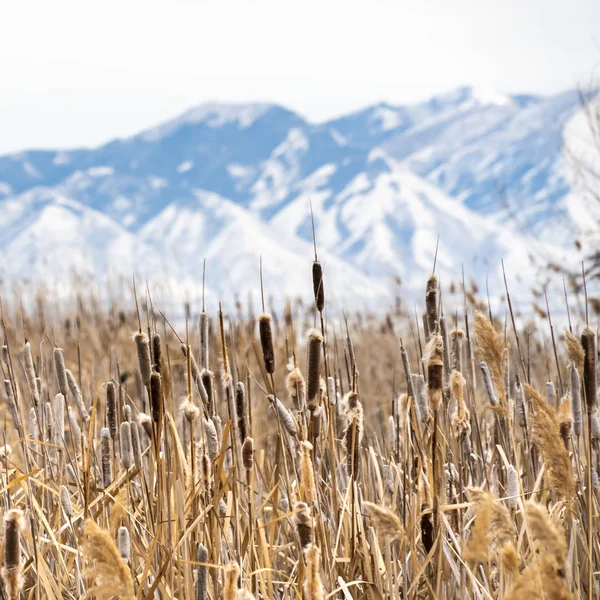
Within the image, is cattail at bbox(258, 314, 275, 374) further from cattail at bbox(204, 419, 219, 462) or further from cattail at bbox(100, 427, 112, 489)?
cattail at bbox(100, 427, 112, 489)

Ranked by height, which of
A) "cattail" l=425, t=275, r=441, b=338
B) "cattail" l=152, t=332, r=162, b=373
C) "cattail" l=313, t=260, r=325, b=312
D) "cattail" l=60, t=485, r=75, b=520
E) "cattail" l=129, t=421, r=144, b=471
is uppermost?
"cattail" l=313, t=260, r=325, b=312

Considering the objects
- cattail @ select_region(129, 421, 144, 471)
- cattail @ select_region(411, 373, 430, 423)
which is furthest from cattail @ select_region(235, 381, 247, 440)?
cattail @ select_region(411, 373, 430, 423)

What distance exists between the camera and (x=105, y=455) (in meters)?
1.66

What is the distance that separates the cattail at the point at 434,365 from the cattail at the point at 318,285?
0.24m

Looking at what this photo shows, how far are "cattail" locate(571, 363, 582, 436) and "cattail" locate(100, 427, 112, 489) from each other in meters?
0.89

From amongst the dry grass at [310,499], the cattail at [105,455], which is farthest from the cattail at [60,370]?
the cattail at [105,455]

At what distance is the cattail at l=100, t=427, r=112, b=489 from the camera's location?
1.60m

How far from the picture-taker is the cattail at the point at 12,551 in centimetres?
108

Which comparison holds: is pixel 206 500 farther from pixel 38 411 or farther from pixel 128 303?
pixel 128 303

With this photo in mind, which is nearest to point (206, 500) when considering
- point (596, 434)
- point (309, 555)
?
point (309, 555)

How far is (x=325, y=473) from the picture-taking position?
1965 mm

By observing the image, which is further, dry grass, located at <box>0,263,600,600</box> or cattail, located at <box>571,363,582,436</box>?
cattail, located at <box>571,363,582,436</box>

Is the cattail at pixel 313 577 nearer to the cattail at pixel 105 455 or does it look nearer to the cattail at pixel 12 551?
the cattail at pixel 12 551

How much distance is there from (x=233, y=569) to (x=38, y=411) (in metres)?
0.89
